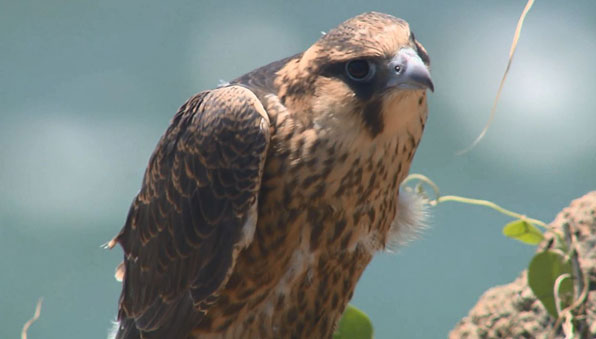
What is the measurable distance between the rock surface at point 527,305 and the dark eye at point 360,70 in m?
0.98

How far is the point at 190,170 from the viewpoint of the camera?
2139 mm

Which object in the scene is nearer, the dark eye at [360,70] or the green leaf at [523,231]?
the dark eye at [360,70]

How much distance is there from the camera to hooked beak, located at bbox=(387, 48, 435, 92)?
1.76 meters

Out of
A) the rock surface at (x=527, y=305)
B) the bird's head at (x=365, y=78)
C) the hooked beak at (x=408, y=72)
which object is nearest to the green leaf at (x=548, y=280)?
the rock surface at (x=527, y=305)

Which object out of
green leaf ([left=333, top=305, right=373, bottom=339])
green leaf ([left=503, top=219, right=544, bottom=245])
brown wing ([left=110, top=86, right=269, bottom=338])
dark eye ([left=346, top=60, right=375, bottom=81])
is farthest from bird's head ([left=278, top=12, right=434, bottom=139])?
green leaf ([left=333, top=305, right=373, bottom=339])

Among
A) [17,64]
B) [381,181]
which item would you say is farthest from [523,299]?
[17,64]

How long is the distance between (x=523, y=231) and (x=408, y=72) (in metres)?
0.94

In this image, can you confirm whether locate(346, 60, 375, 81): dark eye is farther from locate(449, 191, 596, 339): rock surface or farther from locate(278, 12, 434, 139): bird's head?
locate(449, 191, 596, 339): rock surface

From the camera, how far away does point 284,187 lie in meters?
2.00

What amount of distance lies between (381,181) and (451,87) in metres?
2.02

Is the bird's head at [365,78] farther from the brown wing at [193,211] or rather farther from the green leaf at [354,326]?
the green leaf at [354,326]

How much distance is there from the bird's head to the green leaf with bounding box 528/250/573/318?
27.4 inches

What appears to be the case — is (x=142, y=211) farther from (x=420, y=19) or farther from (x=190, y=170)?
(x=420, y=19)

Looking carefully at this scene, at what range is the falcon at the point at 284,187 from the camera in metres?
1.88
